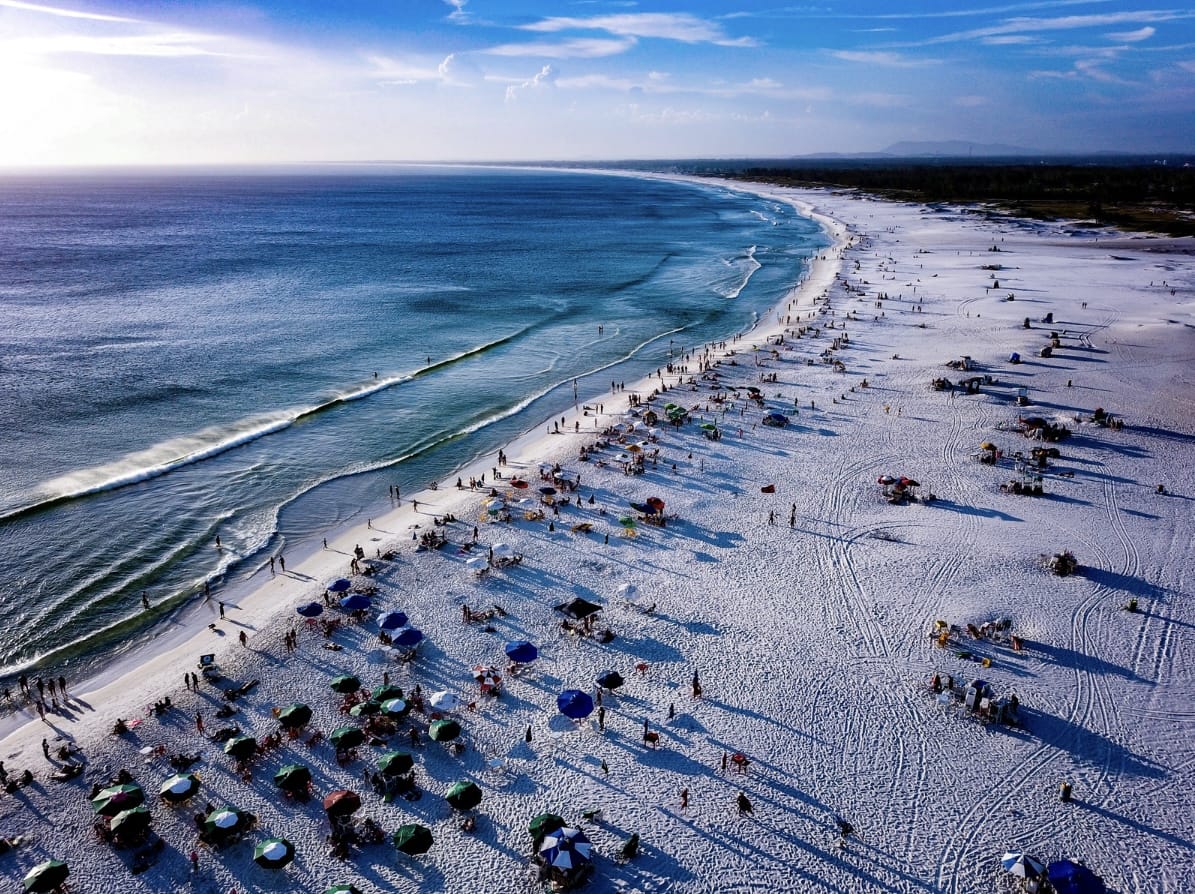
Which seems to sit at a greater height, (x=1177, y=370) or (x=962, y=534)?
(x=1177, y=370)

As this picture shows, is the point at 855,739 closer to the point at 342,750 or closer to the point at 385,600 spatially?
the point at 342,750

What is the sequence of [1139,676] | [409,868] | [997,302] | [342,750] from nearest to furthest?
1. [409,868]
2. [342,750]
3. [1139,676]
4. [997,302]

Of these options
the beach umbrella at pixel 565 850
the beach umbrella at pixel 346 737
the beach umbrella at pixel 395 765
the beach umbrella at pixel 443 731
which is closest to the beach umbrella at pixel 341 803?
the beach umbrella at pixel 395 765

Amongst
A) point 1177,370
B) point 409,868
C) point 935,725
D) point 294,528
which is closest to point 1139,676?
point 935,725

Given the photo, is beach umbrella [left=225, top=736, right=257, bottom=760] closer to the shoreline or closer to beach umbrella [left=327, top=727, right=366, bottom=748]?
beach umbrella [left=327, top=727, right=366, bottom=748]

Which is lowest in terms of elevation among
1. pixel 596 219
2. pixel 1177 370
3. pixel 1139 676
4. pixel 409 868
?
pixel 409 868

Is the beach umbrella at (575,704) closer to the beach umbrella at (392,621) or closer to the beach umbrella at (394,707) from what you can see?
the beach umbrella at (394,707)

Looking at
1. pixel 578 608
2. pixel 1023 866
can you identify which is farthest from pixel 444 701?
pixel 1023 866
